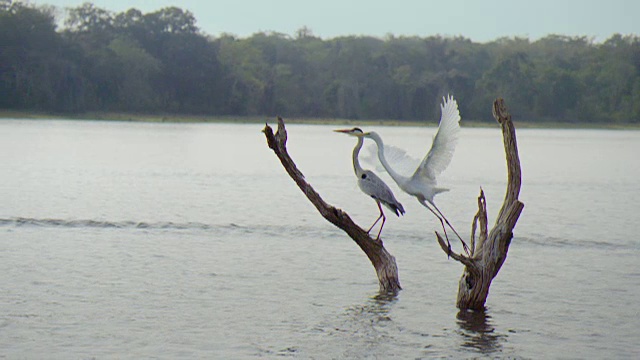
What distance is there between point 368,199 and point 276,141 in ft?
43.6

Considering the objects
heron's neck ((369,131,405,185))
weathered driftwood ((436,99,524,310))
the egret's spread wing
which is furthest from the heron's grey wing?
weathered driftwood ((436,99,524,310))

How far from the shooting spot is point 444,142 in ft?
34.7

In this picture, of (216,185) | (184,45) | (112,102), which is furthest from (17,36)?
(216,185)

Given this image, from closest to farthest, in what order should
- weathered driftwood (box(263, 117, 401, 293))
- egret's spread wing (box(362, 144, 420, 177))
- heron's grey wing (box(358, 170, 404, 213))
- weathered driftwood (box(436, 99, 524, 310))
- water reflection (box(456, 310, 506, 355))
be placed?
1. water reflection (box(456, 310, 506, 355))
2. weathered driftwood (box(436, 99, 524, 310))
3. weathered driftwood (box(263, 117, 401, 293))
4. heron's grey wing (box(358, 170, 404, 213))
5. egret's spread wing (box(362, 144, 420, 177))

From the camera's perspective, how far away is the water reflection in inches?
368

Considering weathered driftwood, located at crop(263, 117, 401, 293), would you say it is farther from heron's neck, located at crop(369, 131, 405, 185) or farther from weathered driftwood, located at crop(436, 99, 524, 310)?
weathered driftwood, located at crop(436, 99, 524, 310)

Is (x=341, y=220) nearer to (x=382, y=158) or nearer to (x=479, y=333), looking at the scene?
(x=382, y=158)

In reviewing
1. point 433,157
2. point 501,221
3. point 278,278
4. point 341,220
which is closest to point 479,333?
point 501,221

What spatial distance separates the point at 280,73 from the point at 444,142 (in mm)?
94937

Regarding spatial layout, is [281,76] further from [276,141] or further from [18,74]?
[276,141]

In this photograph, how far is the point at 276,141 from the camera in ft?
32.6

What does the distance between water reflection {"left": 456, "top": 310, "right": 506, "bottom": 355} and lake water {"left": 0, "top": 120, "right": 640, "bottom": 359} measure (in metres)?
0.02

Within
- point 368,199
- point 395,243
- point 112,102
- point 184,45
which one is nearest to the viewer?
point 395,243

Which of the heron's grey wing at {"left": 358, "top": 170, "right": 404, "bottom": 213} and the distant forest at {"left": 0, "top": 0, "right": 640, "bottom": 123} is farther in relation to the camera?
the distant forest at {"left": 0, "top": 0, "right": 640, "bottom": 123}
